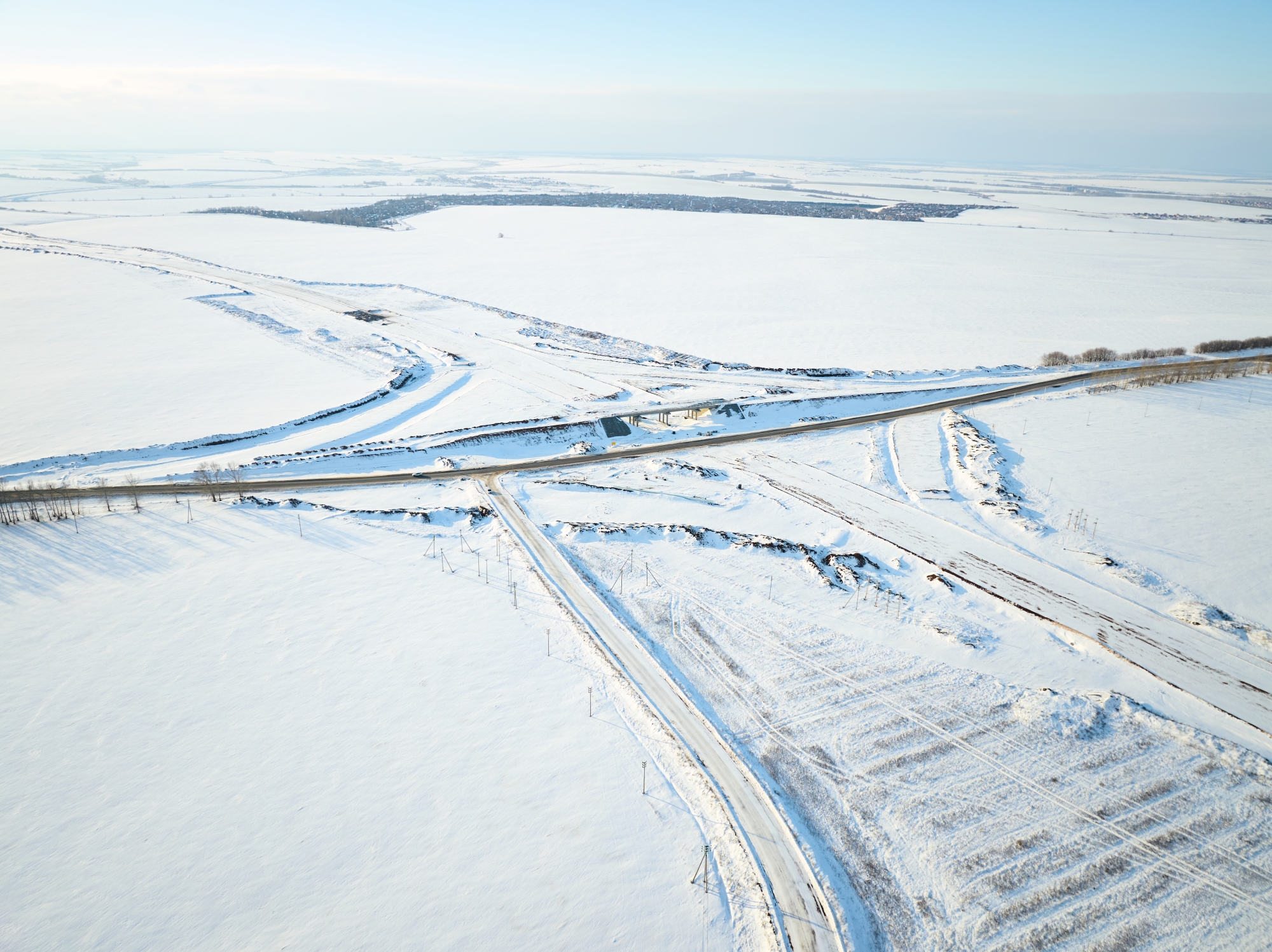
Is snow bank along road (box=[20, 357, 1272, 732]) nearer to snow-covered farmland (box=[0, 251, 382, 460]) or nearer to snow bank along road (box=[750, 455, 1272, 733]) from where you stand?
snow bank along road (box=[750, 455, 1272, 733])

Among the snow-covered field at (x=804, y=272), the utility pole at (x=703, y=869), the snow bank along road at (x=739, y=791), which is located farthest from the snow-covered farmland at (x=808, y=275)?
the utility pole at (x=703, y=869)

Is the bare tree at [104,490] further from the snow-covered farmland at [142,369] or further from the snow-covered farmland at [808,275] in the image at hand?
the snow-covered farmland at [808,275]

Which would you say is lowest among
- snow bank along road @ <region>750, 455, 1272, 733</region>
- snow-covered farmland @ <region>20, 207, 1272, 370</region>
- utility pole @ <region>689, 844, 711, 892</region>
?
utility pole @ <region>689, 844, 711, 892</region>

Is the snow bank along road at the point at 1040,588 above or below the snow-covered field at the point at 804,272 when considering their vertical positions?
below

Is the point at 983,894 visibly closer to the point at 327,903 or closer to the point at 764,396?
the point at 327,903

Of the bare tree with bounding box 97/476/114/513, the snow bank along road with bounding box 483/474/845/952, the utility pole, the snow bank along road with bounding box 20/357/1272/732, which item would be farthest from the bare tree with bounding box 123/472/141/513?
the utility pole

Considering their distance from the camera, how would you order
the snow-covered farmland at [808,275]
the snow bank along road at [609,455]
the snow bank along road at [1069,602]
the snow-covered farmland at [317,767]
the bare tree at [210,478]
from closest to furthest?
the snow-covered farmland at [317,767] < the snow bank along road at [1069,602] < the bare tree at [210,478] < the snow bank along road at [609,455] < the snow-covered farmland at [808,275]
